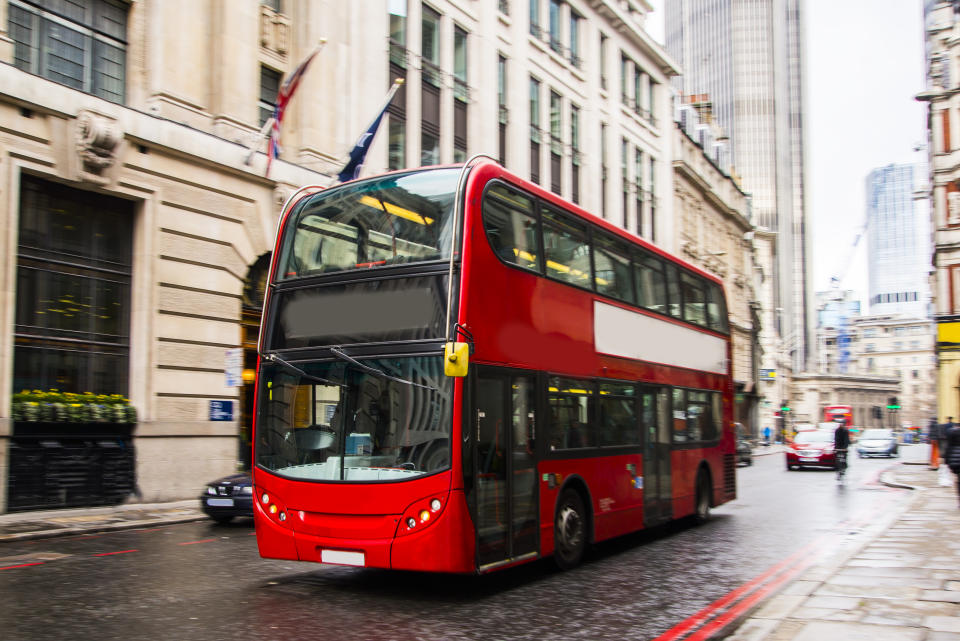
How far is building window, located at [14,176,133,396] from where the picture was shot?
54.5 ft

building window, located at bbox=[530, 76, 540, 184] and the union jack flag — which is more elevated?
building window, located at bbox=[530, 76, 540, 184]

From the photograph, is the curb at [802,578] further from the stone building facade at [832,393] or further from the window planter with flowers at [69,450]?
the stone building facade at [832,393]

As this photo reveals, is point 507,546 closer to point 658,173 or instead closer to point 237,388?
point 237,388

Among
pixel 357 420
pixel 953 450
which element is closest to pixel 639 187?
pixel 953 450

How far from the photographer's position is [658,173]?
47.7 meters

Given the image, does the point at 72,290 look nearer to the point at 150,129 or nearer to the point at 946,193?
the point at 150,129

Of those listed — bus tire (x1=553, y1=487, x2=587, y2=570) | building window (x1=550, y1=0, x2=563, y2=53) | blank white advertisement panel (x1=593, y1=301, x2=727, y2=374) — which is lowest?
bus tire (x1=553, y1=487, x2=587, y2=570)

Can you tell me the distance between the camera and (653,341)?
1286 cm

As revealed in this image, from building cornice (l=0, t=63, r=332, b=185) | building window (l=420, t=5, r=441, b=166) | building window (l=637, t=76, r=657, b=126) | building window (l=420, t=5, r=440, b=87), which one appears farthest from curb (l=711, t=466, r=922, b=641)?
building window (l=637, t=76, r=657, b=126)

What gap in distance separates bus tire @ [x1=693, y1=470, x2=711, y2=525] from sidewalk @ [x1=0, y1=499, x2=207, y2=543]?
8.80m

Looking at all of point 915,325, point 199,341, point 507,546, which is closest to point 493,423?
point 507,546

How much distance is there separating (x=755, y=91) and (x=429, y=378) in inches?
6447

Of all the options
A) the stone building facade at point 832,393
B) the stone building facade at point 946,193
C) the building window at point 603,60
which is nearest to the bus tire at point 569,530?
the building window at point 603,60

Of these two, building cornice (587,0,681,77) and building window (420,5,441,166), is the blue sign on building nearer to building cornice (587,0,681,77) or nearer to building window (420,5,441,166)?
building window (420,5,441,166)
